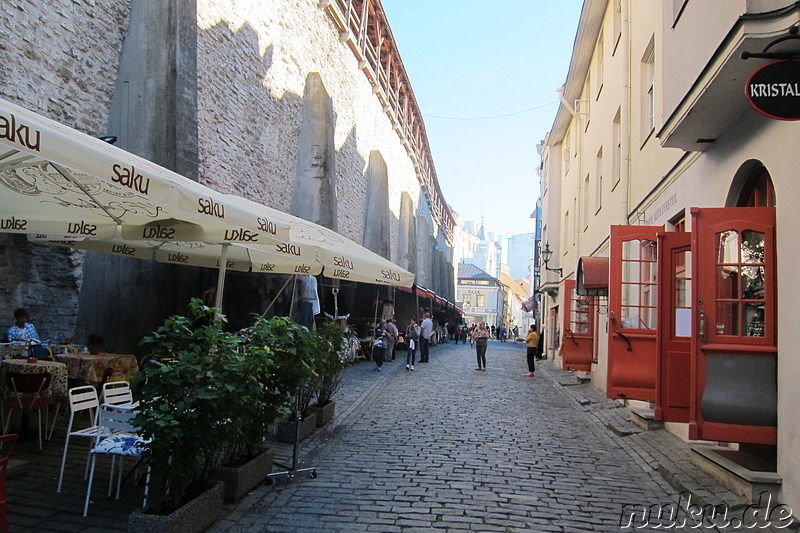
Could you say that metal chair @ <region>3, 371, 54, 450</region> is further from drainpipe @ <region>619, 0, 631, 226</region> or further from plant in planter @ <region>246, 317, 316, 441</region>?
drainpipe @ <region>619, 0, 631, 226</region>

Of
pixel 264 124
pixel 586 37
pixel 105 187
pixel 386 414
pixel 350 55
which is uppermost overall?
pixel 350 55

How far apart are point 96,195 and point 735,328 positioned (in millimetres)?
6069

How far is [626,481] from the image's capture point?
19.8 feet

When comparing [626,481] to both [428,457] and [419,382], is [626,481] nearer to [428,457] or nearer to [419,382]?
[428,457]

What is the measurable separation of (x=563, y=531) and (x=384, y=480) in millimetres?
1897

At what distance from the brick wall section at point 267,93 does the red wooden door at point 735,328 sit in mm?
10601

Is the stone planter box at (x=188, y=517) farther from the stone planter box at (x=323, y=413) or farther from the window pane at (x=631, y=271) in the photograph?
the window pane at (x=631, y=271)

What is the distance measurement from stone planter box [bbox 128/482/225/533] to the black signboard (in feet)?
15.5

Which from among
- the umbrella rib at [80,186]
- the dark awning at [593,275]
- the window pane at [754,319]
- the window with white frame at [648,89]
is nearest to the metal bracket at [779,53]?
the window pane at [754,319]

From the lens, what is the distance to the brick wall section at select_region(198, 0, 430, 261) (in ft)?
44.8

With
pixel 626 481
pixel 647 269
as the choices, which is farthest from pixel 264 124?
pixel 626 481

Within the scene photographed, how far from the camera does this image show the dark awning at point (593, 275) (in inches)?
424

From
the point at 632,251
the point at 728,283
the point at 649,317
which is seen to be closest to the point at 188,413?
the point at 728,283

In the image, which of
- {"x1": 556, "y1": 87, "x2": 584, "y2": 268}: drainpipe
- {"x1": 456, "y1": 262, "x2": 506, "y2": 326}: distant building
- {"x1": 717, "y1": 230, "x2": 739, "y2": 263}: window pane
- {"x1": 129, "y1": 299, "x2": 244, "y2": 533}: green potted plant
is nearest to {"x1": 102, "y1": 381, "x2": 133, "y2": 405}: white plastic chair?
{"x1": 129, "y1": 299, "x2": 244, "y2": 533}: green potted plant
